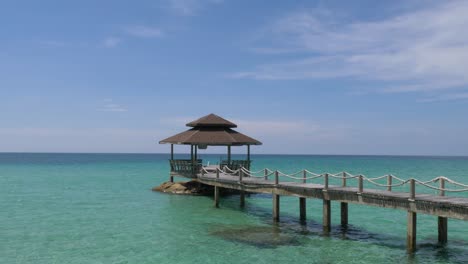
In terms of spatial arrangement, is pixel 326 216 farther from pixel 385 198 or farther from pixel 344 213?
pixel 385 198

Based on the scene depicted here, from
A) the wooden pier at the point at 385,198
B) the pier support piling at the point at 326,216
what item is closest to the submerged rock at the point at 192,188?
the wooden pier at the point at 385,198

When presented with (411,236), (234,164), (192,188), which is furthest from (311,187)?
(192,188)

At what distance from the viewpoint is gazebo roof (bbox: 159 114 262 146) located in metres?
27.2

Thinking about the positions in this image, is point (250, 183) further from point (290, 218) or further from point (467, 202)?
point (467, 202)

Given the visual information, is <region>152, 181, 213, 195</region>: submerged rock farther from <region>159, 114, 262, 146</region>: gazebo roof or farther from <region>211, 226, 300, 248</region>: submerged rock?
<region>211, 226, 300, 248</region>: submerged rock

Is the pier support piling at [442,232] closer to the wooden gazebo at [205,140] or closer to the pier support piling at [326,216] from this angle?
the pier support piling at [326,216]

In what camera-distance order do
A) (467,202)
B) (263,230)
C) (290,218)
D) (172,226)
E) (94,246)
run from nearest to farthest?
(467,202) < (94,246) < (263,230) < (172,226) < (290,218)

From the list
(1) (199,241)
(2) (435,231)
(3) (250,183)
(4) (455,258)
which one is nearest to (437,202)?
(4) (455,258)

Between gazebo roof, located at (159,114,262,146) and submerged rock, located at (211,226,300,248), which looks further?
Answer: gazebo roof, located at (159,114,262,146)

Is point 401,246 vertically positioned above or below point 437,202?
below

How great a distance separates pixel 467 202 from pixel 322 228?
21.5ft

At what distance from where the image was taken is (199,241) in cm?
1625

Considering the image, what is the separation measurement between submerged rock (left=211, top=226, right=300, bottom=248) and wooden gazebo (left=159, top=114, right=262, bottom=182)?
9.64 meters

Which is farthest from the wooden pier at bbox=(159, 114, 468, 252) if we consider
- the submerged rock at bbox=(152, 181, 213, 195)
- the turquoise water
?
the turquoise water
